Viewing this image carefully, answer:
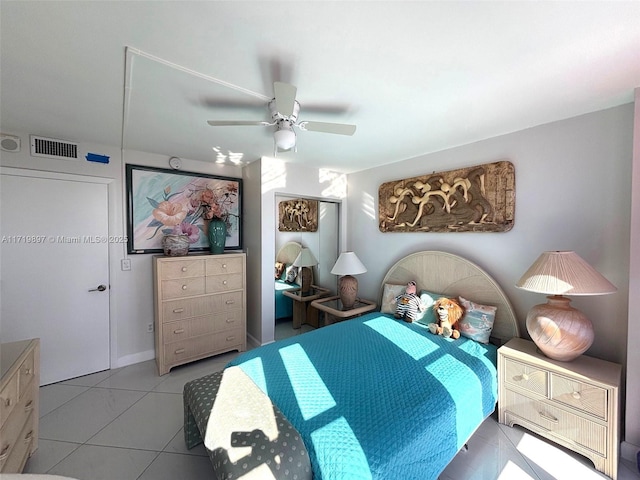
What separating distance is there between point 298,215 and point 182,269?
1.65 m

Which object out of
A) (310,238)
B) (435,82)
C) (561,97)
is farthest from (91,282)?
(561,97)

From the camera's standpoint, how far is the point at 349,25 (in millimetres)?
1076

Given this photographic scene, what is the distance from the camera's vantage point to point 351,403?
1.38 meters

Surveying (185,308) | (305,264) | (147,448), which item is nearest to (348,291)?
(305,264)

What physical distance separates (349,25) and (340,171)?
254 centimetres

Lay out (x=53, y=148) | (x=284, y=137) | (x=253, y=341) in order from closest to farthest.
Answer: (x=284, y=137) < (x=53, y=148) < (x=253, y=341)

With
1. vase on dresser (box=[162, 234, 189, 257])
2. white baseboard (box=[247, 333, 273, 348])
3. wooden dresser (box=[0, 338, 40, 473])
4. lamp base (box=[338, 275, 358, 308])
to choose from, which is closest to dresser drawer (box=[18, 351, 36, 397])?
wooden dresser (box=[0, 338, 40, 473])

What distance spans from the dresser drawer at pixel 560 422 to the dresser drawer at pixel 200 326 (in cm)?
269

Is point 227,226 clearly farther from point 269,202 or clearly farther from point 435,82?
point 435,82

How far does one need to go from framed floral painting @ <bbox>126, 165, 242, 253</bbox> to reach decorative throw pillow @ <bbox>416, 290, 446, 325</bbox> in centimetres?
239

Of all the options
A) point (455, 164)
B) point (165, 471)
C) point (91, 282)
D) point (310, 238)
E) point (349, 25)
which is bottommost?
point (165, 471)

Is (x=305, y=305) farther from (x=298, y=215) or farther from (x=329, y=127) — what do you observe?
(x=329, y=127)

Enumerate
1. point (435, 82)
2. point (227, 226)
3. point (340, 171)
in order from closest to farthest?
point (435, 82), point (227, 226), point (340, 171)

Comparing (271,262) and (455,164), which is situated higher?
(455,164)
